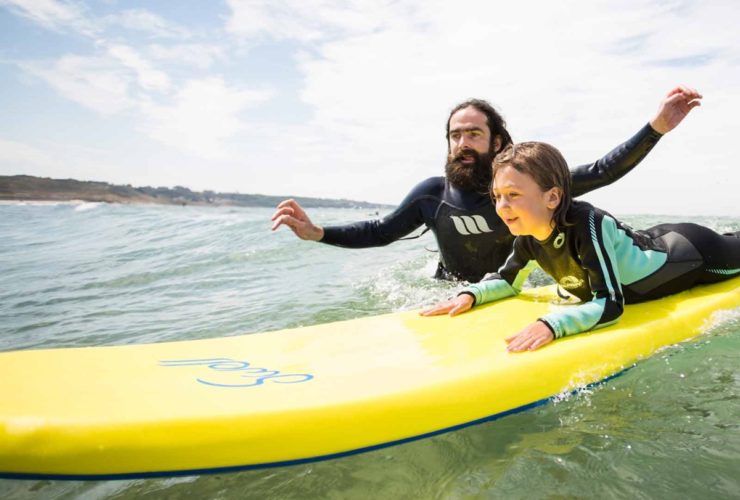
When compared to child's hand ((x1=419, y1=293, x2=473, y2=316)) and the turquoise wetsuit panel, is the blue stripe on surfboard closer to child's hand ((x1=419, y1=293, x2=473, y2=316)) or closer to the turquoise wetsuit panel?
child's hand ((x1=419, y1=293, x2=473, y2=316))

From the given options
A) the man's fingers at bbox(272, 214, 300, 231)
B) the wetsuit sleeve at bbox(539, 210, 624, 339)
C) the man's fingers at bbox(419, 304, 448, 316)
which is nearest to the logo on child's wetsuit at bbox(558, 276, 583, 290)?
the wetsuit sleeve at bbox(539, 210, 624, 339)

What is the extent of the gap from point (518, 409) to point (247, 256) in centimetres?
695

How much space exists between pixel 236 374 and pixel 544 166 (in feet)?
5.21

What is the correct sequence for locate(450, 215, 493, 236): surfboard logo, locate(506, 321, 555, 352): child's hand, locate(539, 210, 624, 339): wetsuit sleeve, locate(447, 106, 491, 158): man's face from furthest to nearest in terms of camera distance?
locate(447, 106, 491, 158): man's face, locate(450, 215, 493, 236): surfboard logo, locate(539, 210, 624, 339): wetsuit sleeve, locate(506, 321, 555, 352): child's hand

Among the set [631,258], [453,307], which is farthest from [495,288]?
[631,258]

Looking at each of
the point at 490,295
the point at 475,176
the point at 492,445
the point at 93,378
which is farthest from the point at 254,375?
the point at 475,176

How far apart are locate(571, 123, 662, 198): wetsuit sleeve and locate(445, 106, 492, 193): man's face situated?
0.63 m

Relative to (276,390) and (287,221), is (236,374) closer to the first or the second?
(276,390)

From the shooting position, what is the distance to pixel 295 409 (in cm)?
144

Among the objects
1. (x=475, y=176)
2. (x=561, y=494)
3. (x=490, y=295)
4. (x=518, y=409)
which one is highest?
(x=475, y=176)

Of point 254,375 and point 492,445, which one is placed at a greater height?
point 254,375

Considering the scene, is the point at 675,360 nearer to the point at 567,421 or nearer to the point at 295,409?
the point at 567,421

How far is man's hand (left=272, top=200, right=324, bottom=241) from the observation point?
290 cm

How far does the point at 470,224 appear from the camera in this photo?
3.44m
